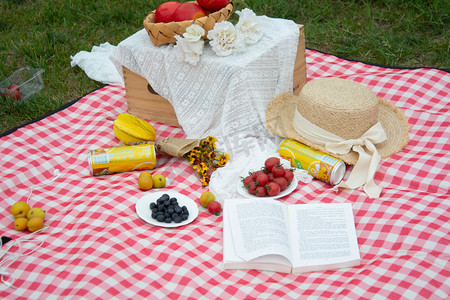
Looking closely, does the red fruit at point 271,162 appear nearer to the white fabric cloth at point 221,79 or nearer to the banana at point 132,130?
the white fabric cloth at point 221,79

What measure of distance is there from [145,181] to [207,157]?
1.17ft

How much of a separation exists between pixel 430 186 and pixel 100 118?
1954mm

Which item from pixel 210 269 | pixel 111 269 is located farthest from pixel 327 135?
pixel 111 269

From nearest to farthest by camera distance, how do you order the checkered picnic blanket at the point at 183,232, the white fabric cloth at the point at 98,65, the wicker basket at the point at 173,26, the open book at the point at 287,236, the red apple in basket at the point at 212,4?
the checkered picnic blanket at the point at 183,232 < the open book at the point at 287,236 < the wicker basket at the point at 173,26 < the red apple in basket at the point at 212,4 < the white fabric cloth at the point at 98,65

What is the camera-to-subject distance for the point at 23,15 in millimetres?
4316

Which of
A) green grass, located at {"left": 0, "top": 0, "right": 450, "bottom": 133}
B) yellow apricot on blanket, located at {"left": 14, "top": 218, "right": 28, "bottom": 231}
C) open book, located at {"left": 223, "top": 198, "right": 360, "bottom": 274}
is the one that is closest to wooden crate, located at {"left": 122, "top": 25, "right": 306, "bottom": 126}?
green grass, located at {"left": 0, "top": 0, "right": 450, "bottom": 133}

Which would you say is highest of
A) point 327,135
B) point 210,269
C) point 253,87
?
point 253,87

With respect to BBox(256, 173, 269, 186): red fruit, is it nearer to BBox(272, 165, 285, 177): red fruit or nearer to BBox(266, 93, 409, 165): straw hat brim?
BBox(272, 165, 285, 177): red fruit

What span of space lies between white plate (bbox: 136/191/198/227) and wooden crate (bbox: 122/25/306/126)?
76 centimetres

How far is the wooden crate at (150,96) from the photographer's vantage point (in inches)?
115

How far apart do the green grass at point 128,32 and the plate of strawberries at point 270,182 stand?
160 centimetres

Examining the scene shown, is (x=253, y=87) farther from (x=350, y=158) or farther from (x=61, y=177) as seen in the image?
(x=61, y=177)

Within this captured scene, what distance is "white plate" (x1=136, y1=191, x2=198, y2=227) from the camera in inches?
84.7

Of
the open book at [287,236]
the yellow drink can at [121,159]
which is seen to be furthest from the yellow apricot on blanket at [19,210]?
the open book at [287,236]
